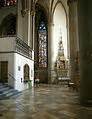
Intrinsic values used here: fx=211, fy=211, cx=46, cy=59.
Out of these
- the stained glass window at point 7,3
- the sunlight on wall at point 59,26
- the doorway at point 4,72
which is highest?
the stained glass window at point 7,3

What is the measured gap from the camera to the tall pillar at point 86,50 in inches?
298

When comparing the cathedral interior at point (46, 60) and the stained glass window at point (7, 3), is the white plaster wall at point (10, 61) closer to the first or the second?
the cathedral interior at point (46, 60)

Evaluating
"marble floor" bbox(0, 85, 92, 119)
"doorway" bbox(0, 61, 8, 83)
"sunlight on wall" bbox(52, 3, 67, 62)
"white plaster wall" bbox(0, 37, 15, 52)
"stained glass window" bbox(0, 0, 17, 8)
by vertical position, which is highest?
"stained glass window" bbox(0, 0, 17, 8)

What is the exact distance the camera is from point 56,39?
1098 inches

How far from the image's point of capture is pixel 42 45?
2866 centimetres

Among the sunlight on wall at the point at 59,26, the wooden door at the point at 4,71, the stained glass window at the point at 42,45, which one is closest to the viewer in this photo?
the wooden door at the point at 4,71

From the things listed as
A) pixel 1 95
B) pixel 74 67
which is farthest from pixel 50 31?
pixel 1 95

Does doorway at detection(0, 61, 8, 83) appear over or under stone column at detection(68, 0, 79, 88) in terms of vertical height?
under

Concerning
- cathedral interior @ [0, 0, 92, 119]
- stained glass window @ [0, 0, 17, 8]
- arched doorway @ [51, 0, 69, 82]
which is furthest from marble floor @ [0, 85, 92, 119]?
arched doorway @ [51, 0, 69, 82]

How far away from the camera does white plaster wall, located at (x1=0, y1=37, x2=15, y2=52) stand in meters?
14.2

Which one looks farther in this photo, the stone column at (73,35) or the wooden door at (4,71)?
the stone column at (73,35)

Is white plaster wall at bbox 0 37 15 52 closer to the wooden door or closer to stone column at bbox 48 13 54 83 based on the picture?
the wooden door

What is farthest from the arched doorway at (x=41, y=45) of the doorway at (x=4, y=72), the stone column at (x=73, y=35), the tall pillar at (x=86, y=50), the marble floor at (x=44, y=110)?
the tall pillar at (x=86, y=50)

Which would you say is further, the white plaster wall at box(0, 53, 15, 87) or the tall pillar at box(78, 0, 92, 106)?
the white plaster wall at box(0, 53, 15, 87)
